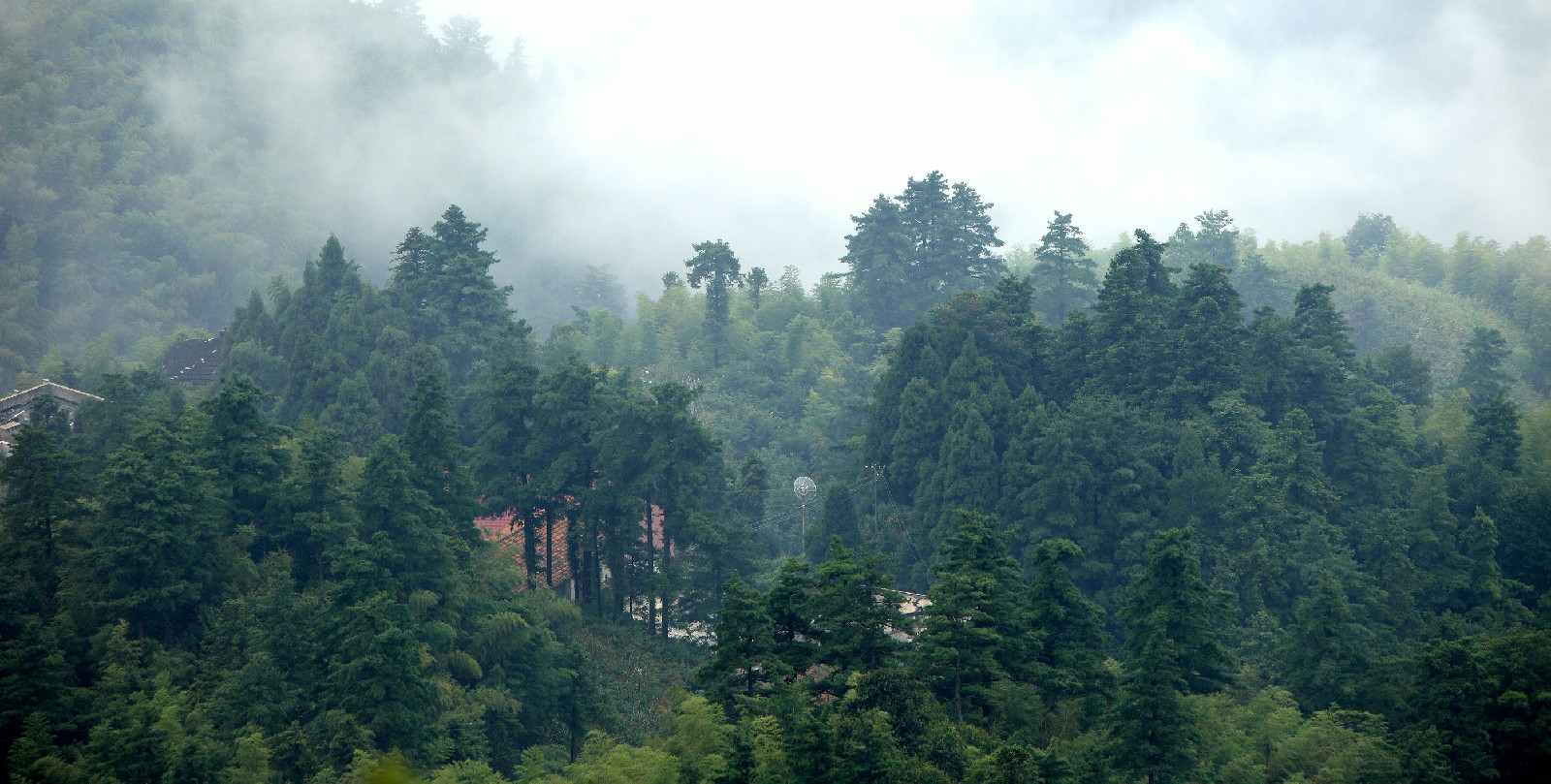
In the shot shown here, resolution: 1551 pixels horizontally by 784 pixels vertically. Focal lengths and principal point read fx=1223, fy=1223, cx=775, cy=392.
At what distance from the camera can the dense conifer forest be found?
24.1 m

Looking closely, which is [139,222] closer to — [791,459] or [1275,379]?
[791,459]

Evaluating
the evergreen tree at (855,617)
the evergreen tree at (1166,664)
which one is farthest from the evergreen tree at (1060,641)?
the evergreen tree at (855,617)


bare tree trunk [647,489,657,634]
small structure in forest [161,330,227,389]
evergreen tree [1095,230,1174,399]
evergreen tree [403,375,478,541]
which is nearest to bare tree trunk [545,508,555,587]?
bare tree trunk [647,489,657,634]

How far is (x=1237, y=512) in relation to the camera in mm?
35250

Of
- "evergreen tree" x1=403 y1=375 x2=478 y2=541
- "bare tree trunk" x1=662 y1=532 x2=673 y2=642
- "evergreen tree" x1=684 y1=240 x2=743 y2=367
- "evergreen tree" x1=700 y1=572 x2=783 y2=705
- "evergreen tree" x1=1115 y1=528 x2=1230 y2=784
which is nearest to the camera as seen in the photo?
"evergreen tree" x1=1115 y1=528 x2=1230 y2=784

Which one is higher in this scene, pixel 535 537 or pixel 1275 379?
pixel 1275 379

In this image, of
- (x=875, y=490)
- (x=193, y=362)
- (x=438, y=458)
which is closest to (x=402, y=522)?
(x=438, y=458)

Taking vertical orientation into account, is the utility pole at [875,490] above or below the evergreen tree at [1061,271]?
below

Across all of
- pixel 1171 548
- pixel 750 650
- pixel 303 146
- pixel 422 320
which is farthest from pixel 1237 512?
pixel 303 146

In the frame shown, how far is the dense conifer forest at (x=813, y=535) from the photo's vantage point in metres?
24.1

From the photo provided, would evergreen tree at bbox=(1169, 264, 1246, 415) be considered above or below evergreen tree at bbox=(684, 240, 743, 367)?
below

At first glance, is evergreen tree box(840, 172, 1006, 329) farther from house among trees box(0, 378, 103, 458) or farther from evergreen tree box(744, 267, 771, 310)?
house among trees box(0, 378, 103, 458)

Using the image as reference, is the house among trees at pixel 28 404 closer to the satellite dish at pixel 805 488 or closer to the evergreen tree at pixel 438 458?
the evergreen tree at pixel 438 458

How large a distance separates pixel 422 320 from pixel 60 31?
6815cm
